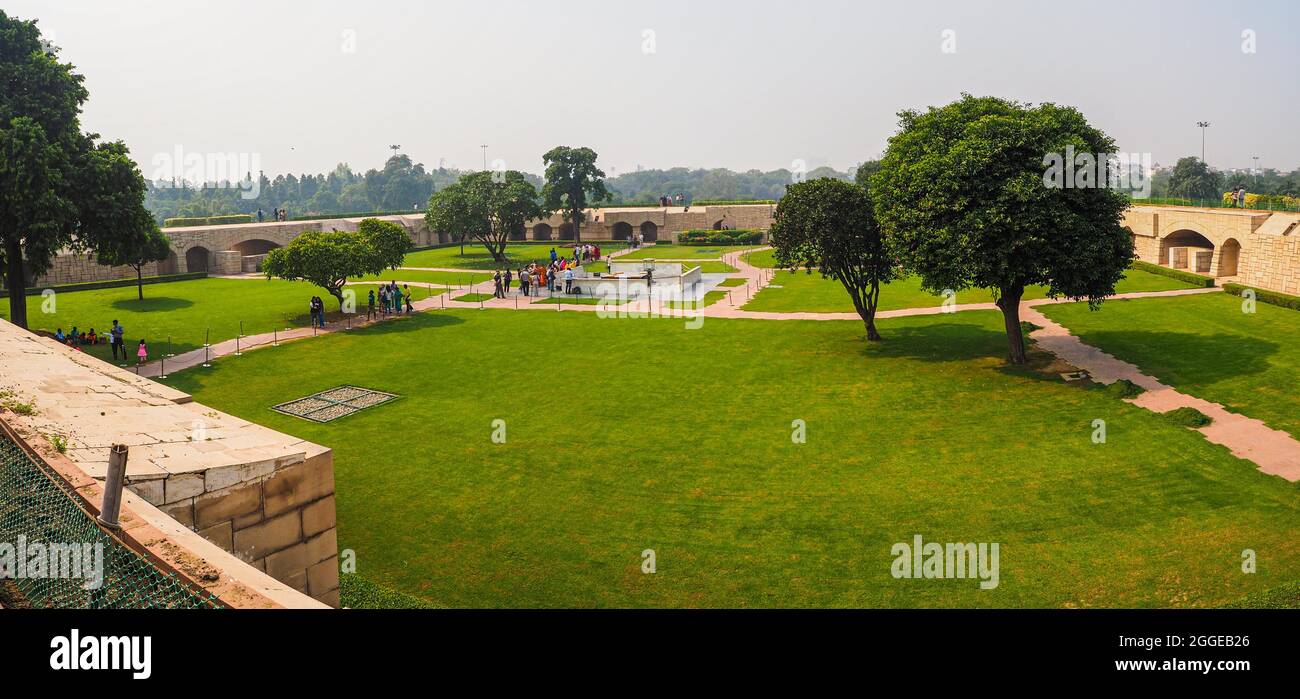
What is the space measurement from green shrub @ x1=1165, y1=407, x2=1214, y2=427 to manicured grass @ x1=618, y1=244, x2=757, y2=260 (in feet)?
Result: 148

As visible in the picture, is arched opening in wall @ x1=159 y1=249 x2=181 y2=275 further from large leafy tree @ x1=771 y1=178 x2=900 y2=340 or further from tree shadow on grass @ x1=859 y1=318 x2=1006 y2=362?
tree shadow on grass @ x1=859 y1=318 x2=1006 y2=362

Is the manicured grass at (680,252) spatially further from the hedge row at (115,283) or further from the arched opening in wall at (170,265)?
the arched opening in wall at (170,265)

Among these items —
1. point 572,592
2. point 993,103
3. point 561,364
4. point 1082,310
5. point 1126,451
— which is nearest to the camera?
point 572,592

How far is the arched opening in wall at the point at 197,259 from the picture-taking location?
59.1m

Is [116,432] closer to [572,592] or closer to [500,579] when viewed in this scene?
[500,579]

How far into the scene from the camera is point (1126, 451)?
747 inches

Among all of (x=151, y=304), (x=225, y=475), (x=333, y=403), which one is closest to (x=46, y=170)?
(x=333, y=403)

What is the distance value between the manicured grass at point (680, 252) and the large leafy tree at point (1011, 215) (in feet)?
128

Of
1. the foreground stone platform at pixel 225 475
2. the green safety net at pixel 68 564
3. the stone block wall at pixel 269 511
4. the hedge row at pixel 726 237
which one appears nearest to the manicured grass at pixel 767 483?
the stone block wall at pixel 269 511

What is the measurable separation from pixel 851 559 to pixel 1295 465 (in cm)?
1077

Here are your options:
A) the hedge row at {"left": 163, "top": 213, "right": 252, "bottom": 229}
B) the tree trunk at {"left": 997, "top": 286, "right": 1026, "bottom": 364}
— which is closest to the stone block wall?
the tree trunk at {"left": 997, "top": 286, "right": 1026, "bottom": 364}
